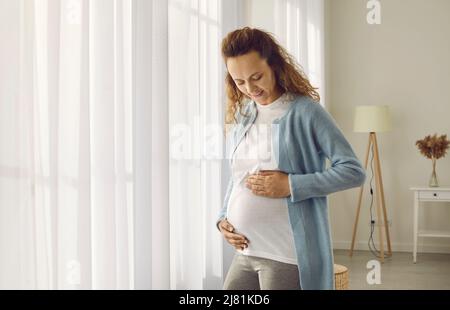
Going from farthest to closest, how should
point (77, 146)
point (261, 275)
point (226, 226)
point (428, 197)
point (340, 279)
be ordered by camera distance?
point (428, 197), point (340, 279), point (77, 146), point (226, 226), point (261, 275)

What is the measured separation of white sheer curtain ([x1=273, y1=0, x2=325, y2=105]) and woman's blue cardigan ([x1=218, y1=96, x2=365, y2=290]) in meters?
2.30

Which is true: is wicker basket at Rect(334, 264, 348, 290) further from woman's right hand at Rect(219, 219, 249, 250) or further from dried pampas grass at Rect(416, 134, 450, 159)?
dried pampas grass at Rect(416, 134, 450, 159)

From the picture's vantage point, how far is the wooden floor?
4180 mm

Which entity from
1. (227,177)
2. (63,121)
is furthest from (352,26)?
(63,121)

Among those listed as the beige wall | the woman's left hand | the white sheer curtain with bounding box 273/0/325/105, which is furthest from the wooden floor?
the woman's left hand

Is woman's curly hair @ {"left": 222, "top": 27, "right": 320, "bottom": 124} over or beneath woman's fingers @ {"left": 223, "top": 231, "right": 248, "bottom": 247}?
over

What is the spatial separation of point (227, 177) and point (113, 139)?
124 centimetres

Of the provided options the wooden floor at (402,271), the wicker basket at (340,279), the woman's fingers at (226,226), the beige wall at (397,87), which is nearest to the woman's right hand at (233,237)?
the woman's fingers at (226,226)

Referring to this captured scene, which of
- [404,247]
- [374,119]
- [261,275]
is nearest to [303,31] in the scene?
[374,119]

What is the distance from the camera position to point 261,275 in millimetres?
1391

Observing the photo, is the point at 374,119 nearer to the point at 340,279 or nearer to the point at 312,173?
the point at 340,279

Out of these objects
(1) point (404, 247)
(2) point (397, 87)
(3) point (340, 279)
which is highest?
(2) point (397, 87)

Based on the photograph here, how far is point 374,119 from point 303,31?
4.38 ft
